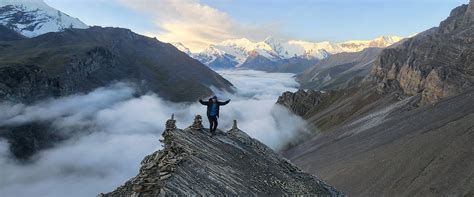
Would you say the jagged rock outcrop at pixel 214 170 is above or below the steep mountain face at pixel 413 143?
above

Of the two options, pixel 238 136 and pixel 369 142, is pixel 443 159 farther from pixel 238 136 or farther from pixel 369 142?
pixel 238 136

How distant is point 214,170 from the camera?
28406 mm

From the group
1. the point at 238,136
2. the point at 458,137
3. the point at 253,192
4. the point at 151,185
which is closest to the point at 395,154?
the point at 458,137

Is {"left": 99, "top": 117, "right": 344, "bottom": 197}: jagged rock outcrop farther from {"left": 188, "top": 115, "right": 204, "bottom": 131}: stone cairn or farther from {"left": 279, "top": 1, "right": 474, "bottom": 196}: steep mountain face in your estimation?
{"left": 279, "top": 1, "right": 474, "bottom": 196}: steep mountain face

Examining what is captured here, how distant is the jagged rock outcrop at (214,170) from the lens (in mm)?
23875

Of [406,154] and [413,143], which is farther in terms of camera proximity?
[413,143]

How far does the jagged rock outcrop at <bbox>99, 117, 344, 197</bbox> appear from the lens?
78.3 ft

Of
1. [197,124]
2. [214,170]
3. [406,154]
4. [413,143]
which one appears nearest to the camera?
[214,170]

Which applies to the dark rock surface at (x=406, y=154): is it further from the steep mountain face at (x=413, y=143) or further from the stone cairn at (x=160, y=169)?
the stone cairn at (x=160, y=169)

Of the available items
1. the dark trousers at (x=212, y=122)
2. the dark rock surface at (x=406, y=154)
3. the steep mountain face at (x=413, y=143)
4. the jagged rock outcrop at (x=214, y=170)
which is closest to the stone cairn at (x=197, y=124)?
the jagged rock outcrop at (x=214, y=170)

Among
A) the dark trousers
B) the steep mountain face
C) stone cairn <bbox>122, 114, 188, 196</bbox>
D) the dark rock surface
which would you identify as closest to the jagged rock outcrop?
stone cairn <bbox>122, 114, 188, 196</bbox>

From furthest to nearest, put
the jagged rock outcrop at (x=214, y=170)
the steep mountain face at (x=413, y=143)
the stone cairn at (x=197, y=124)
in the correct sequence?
the steep mountain face at (x=413, y=143) → the stone cairn at (x=197, y=124) → the jagged rock outcrop at (x=214, y=170)

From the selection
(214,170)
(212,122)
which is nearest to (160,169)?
(214,170)

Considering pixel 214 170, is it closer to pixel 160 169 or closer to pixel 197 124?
pixel 160 169
